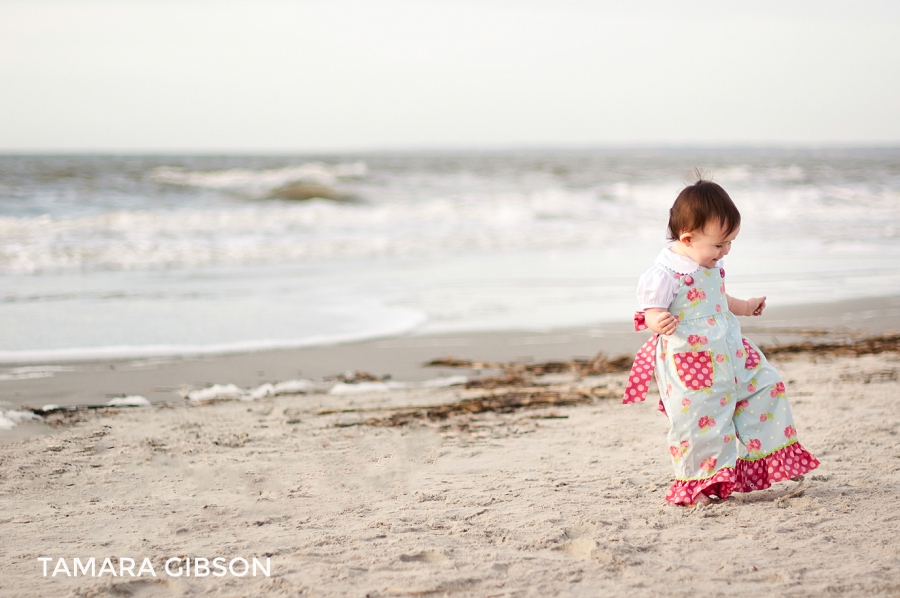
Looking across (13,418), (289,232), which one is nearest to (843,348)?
(13,418)

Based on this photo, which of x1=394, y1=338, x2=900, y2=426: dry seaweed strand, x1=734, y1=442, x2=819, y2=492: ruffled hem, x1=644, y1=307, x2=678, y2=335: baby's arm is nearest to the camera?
x1=644, y1=307, x2=678, y2=335: baby's arm

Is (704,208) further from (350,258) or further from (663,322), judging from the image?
(350,258)

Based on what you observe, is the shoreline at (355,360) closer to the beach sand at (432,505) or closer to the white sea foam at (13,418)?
the white sea foam at (13,418)

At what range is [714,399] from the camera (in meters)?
2.74

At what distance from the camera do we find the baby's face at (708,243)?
2693 mm

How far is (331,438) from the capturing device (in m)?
3.68

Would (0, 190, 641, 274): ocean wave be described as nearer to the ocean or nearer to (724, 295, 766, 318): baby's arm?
the ocean

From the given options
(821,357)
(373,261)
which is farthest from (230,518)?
(373,261)

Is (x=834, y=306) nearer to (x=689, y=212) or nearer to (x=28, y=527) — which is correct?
(x=689, y=212)

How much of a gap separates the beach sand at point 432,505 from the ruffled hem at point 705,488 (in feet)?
0.17

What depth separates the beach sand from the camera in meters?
2.20

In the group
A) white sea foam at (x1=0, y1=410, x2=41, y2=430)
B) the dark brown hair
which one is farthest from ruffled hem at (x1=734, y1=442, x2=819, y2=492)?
white sea foam at (x1=0, y1=410, x2=41, y2=430)

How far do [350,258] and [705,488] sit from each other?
8663 millimetres

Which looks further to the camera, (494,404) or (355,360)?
(355,360)
